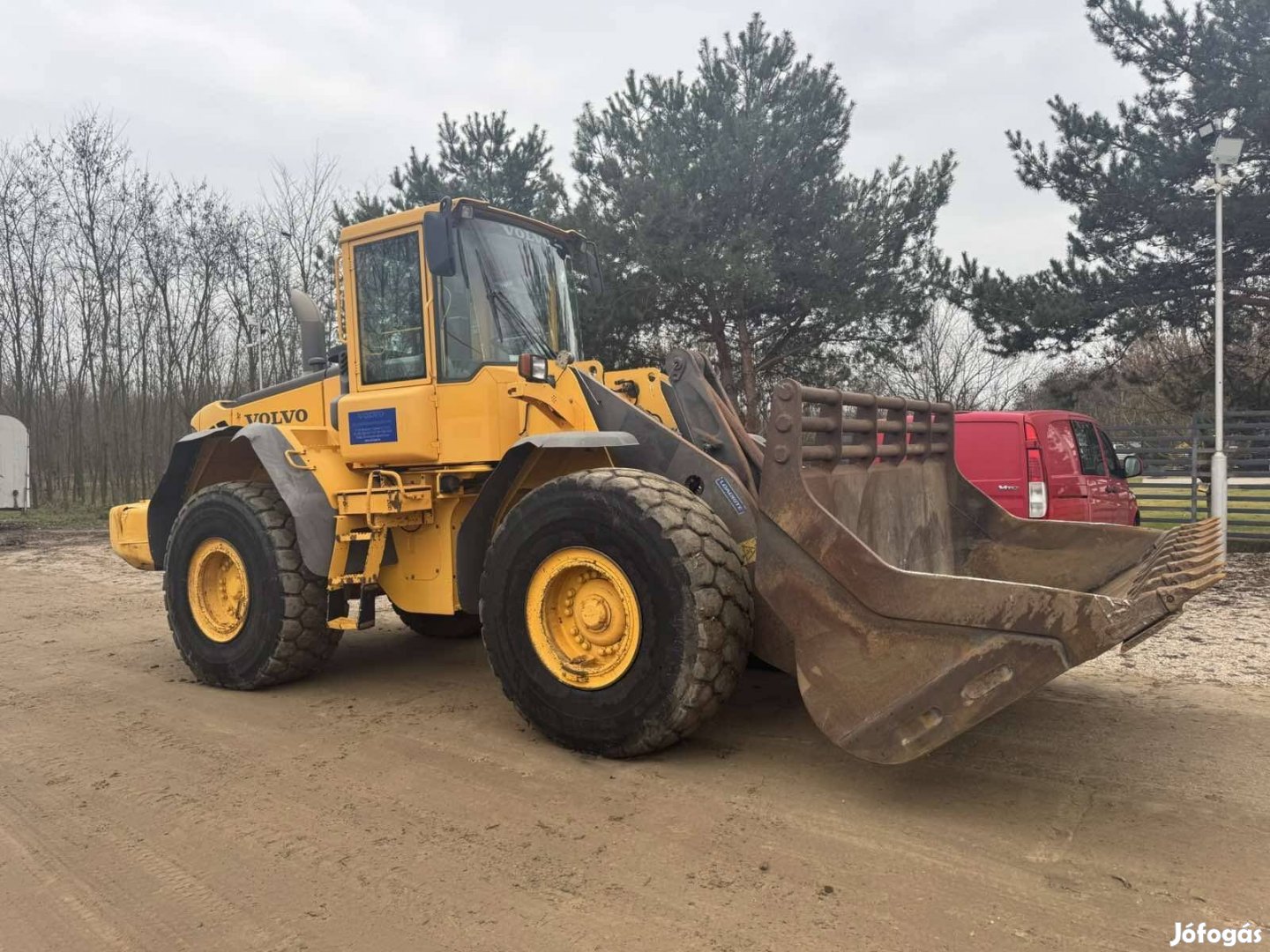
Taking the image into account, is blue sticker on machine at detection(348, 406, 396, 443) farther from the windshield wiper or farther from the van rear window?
the van rear window

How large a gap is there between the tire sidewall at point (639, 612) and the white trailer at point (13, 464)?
57.9 feet

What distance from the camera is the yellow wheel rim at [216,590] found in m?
5.73

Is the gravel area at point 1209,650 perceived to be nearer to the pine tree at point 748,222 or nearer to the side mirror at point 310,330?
the side mirror at point 310,330

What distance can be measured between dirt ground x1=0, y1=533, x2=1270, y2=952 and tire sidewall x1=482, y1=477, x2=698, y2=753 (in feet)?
0.73

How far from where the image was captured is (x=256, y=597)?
5434 millimetres

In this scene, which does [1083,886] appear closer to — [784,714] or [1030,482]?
[784,714]

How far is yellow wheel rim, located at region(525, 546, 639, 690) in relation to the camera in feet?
13.1

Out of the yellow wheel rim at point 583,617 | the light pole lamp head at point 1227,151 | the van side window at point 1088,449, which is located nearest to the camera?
the yellow wheel rim at point 583,617

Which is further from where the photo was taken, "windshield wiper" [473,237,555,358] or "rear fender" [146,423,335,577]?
"rear fender" [146,423,335,577]

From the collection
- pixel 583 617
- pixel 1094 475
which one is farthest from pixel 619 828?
pixel 1094 475

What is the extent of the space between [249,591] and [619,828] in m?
3.20

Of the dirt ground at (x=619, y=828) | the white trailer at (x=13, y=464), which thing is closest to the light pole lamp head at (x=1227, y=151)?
the dirt ground at (x=619, y=828)

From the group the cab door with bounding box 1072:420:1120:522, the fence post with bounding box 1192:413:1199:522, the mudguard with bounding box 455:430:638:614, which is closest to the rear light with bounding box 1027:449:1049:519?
the cab door with bounding box 1072:420:1120:522

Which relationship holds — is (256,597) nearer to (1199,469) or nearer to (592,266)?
(592,266)
